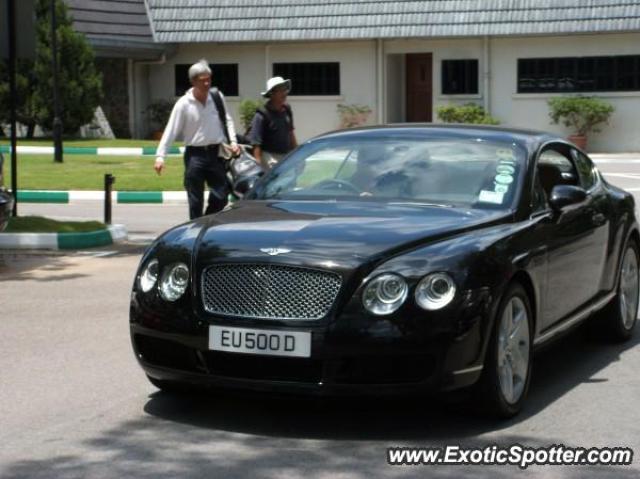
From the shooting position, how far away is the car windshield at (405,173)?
7.23 meters

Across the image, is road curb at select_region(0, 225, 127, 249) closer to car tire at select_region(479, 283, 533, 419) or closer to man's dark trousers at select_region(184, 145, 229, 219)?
man's dark trousers at select_region(184, 145, 229, 219)

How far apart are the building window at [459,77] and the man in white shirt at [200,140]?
71.6 feet

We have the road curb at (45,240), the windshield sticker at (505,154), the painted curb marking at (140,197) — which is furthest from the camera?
the painted curb marking at (140,197)

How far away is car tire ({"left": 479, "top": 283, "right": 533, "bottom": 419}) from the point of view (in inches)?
244

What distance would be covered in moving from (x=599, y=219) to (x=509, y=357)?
74.6 inches

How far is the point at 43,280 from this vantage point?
11273mm

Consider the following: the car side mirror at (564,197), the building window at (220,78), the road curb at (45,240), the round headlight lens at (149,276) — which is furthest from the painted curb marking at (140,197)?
the building window at (220,78)

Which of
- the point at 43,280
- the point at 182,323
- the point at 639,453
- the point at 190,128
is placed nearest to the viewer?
the point at 639,453

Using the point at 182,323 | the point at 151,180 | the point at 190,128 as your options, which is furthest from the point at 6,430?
the point at 151,180

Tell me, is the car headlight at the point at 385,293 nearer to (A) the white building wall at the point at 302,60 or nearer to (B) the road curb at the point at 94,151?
(B) the road curb at the point at 94,151

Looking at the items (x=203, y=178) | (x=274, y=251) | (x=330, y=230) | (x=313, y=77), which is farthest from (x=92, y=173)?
(x=274, y=251)

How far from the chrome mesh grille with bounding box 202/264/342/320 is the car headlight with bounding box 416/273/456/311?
1.24 ft

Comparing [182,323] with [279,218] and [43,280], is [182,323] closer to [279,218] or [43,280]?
[279,218]

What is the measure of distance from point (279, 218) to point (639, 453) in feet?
7.10
